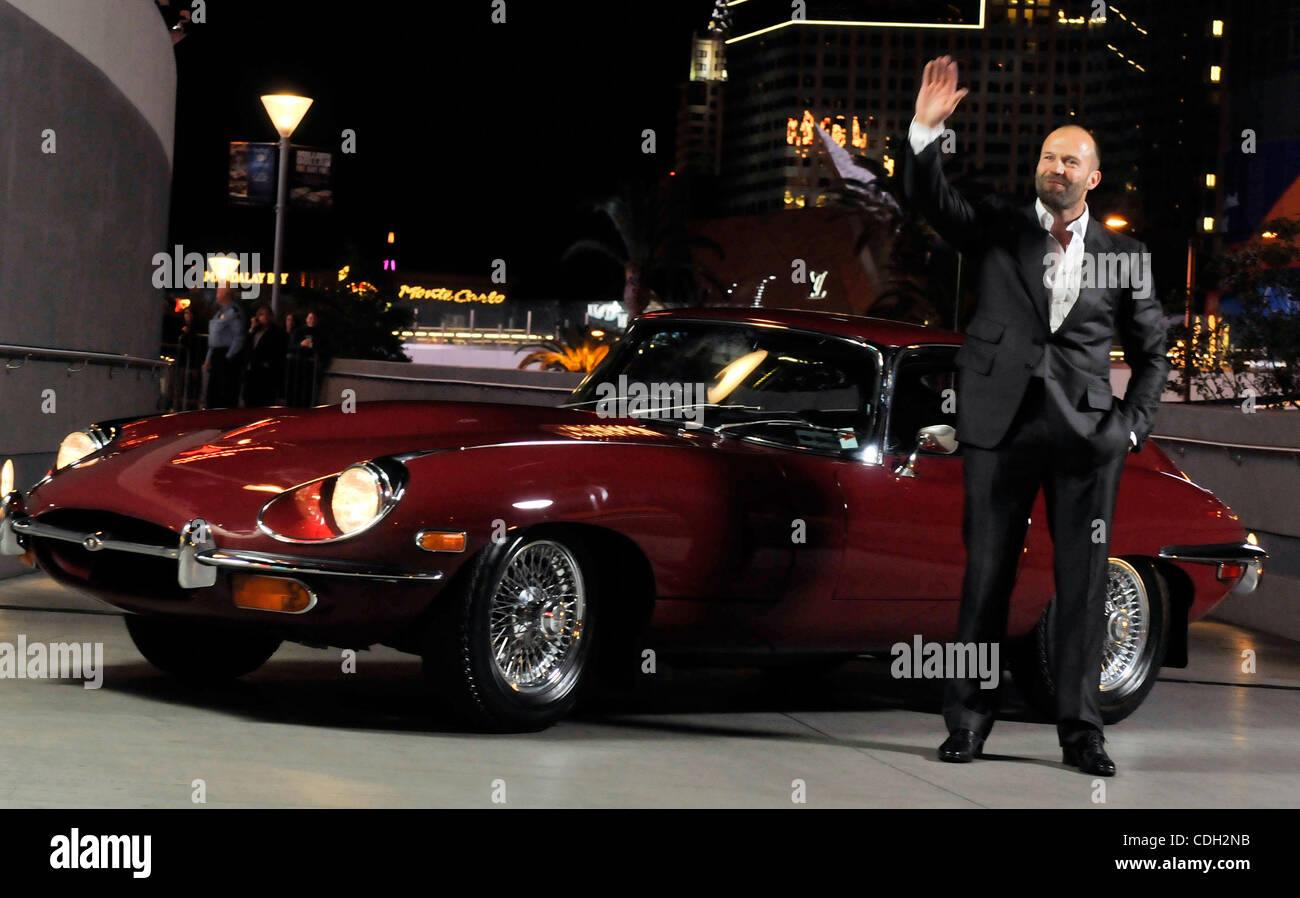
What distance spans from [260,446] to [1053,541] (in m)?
2.56

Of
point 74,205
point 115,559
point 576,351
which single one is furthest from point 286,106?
point 576,351

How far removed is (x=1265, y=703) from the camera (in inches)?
315

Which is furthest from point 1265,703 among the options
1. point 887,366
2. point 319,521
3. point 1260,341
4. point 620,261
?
point 620,261

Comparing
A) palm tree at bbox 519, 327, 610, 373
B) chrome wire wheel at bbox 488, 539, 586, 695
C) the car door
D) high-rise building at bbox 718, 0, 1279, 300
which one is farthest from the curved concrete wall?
high-rise building at bbox 718, 0, 1279, 300

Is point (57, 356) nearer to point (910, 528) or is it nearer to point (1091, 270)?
point (910, 528)

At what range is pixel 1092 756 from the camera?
600 centimetres

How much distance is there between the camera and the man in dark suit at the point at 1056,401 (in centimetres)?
584

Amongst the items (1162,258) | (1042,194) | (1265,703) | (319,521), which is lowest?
(1265,703)

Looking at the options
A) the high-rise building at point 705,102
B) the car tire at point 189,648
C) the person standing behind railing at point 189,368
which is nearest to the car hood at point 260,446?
→ the car tire at point 189,648

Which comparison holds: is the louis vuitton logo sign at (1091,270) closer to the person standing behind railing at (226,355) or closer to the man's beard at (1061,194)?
the man's beard at (1061,194)

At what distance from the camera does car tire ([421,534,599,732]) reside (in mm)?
5711

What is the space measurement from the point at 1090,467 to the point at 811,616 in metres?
1.14

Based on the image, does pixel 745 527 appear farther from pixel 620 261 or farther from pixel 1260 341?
pixel 620 261

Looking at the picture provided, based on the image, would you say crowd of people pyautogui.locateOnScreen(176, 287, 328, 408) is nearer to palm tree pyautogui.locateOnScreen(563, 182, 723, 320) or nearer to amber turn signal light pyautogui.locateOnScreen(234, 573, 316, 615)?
amber turn signal light pyautogui.locateOnScreen(234, 573, 316, 615)
